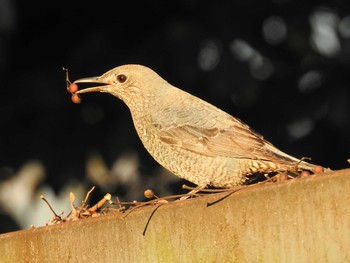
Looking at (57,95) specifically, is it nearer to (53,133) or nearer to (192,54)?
(53,133)

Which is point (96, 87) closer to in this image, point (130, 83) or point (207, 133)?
point (130, 83)

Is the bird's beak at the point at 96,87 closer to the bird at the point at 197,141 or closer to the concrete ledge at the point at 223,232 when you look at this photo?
the bird at the point at 197,141

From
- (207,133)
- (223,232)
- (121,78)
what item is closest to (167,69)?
(121,78)

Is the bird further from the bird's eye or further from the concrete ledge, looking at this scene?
the concrete ledge

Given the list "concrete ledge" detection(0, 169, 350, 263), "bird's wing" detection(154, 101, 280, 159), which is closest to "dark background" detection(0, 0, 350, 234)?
"bird's wing" detection(154, 101, 280, 159)

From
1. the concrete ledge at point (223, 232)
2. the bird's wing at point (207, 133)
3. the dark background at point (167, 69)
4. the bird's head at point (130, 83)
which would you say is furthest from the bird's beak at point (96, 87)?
the concrete ledge at point (223, 232)

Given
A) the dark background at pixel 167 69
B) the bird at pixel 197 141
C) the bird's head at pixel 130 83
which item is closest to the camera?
the bird at pixel 197 141
